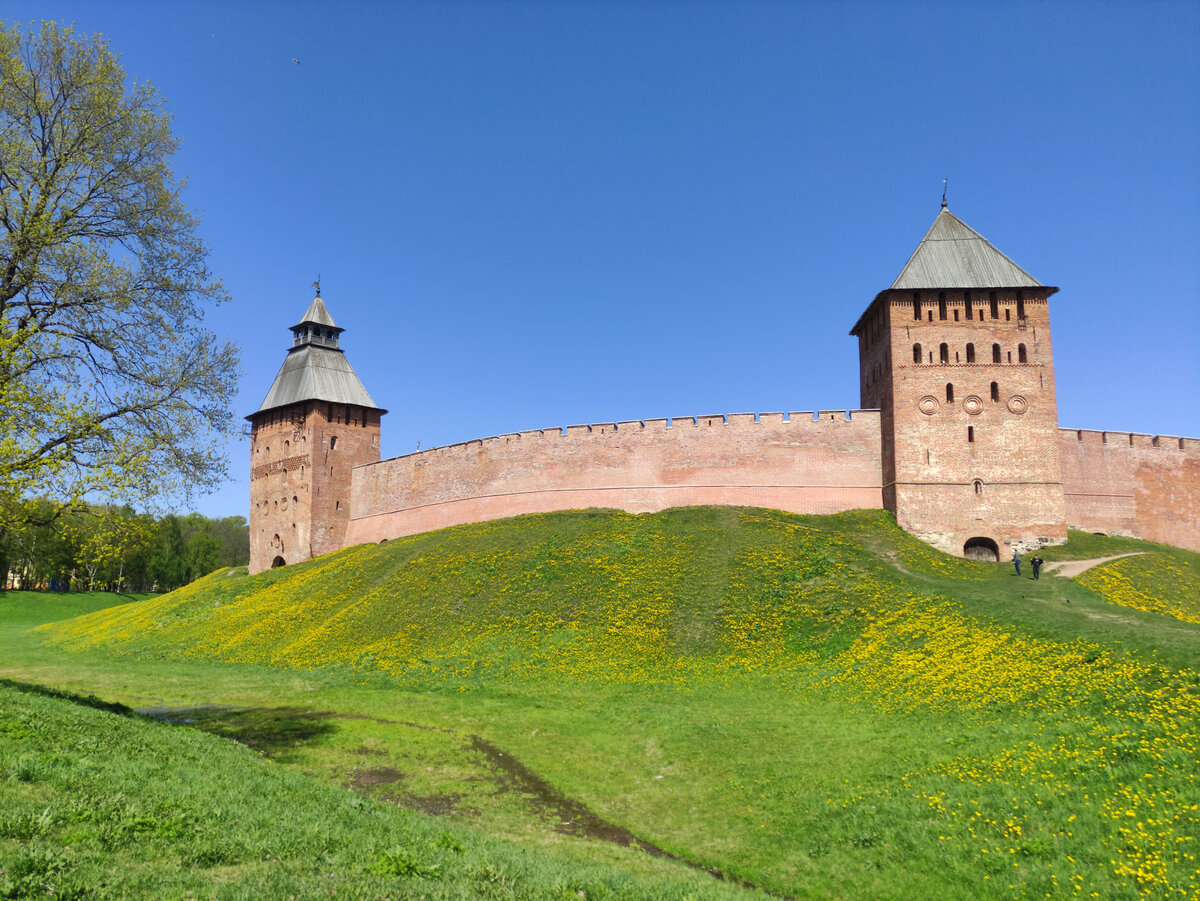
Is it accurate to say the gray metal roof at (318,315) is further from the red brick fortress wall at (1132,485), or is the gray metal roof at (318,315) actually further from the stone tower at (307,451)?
the red brick fortress wall at (1132,485)

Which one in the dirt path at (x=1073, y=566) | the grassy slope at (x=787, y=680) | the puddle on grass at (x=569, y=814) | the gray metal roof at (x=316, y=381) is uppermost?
the gray metal roof at (x=316, y=381)

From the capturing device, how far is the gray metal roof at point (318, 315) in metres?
48.9

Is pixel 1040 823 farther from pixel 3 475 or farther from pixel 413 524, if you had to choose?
pixel 413 524

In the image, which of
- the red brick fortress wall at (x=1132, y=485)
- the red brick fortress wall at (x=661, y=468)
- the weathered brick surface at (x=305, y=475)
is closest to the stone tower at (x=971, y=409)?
the red brick fortress wall at (x=661, y=468)

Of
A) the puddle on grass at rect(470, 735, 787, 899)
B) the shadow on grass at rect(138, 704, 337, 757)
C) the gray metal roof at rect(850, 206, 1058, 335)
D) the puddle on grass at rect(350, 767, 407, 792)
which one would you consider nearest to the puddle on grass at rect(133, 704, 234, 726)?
the shadow on grass at rect(138, 704, 337, 757)

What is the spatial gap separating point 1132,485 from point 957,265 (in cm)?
1183

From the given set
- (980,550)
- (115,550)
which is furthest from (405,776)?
(980,550)

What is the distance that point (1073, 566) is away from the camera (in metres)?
28.0

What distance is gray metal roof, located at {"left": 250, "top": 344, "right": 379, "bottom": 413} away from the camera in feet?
149

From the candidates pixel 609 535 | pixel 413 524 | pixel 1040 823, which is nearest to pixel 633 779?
pixel 1040 823

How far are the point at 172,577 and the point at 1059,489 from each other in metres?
67.2

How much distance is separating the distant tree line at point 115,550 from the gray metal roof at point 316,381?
8.80m

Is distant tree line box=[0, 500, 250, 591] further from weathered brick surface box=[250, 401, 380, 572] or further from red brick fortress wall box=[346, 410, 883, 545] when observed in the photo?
red brick fortress wall box=[346, 410, 883, 545]

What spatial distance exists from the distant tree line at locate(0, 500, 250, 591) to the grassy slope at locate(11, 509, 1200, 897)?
5.18 metres
